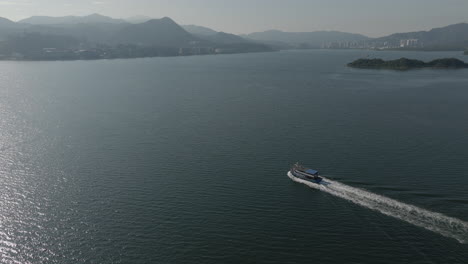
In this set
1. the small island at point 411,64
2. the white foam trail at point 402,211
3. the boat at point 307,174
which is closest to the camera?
the white foam trail at point 402,211

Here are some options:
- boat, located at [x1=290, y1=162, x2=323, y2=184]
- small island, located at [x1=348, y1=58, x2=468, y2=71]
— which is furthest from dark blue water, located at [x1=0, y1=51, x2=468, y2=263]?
small island, located at [x1=348, y1=58, x2=468, y2=71]

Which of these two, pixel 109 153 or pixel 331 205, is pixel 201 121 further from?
pixel 331 205

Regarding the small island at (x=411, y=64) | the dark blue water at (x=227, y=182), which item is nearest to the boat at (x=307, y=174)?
the dark blue water at (x=227, y=182)

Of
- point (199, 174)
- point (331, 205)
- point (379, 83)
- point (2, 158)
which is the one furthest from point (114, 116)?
point (379, 83)

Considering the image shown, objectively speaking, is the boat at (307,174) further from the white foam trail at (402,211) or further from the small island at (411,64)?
the small island at (411,64)

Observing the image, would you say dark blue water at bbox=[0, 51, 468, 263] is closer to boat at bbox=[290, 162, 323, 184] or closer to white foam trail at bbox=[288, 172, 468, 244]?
white foam trail at bbox=[288, 172, 468, 244]

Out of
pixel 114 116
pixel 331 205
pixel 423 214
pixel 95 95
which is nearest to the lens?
pixel 423 214

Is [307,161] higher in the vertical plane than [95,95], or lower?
lower

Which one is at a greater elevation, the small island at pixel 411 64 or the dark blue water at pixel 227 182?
the small island at pixel 411 64
